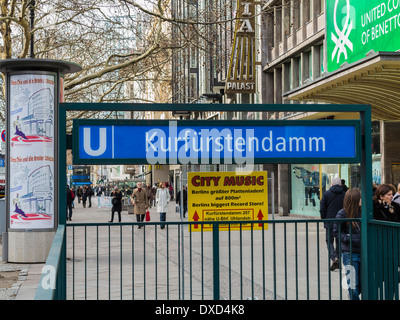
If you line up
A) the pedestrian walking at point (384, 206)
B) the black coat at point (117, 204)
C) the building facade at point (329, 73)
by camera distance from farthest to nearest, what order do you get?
1. the black coat at point (117, 204)
2. the building facade at point (329, 73)
3. the pedestrian walking at point (384, 206)

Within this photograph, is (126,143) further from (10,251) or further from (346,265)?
(10,251)

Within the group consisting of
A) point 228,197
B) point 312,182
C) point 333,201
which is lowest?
point 333,201

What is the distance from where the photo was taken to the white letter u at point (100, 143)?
5156 millimetres

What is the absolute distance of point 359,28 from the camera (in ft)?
63.0

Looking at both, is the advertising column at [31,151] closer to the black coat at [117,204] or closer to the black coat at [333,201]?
the black coat at [333,201]

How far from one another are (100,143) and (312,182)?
79.2 ft

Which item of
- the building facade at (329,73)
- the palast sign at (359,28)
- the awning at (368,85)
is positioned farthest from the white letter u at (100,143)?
the palast sign at (359,28)

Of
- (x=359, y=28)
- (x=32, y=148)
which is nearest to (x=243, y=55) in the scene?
(x=359, y=28)

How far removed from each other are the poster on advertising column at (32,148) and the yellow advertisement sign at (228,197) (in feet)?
23.8

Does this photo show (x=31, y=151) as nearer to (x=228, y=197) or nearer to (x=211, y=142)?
(x=228, y=197)

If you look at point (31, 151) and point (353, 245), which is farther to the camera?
point (31, 151)

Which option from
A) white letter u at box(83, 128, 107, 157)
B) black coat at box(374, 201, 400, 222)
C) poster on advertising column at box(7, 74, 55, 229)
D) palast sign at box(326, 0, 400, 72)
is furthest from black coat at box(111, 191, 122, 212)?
white letter u at box(83, 128, 107, 157)

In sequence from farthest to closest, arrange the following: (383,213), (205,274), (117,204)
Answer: (117,204) < (205,274) < (383,213)
